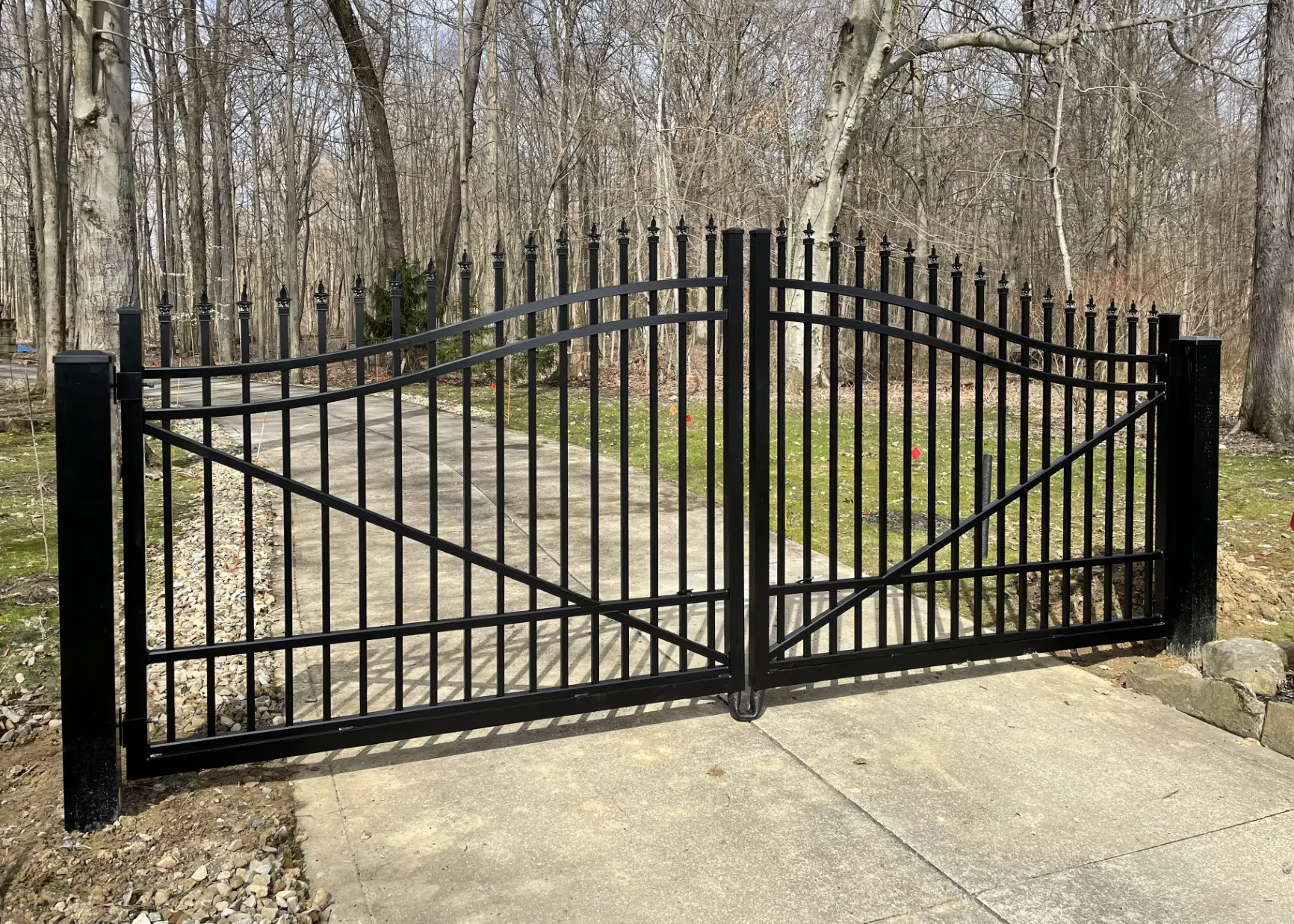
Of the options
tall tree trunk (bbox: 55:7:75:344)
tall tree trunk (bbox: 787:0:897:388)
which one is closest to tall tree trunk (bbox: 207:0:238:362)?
tall tree trunk (bbox: 55:7:75:344)

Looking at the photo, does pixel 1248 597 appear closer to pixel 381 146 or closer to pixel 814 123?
pixel 814 123

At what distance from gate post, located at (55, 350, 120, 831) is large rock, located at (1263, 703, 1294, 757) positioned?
429 cm

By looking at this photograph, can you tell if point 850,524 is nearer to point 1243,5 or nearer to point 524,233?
point 1243,5

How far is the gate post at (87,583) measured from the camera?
10.2 feet

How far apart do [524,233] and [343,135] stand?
11001mm

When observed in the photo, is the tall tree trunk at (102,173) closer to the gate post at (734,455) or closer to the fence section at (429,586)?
the fence section at (429,586)

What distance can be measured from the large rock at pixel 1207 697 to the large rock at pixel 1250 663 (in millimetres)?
90

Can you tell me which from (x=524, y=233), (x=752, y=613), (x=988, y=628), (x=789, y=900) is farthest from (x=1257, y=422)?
(x=524, y=233)

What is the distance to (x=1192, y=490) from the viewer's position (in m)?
4.70

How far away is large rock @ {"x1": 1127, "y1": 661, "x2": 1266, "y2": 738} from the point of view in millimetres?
3979

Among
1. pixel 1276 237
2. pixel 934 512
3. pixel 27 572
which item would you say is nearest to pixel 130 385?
pixel 934 512

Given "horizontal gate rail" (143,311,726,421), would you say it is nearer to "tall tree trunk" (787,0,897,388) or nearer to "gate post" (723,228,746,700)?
"gate post" (723,228,746,700)

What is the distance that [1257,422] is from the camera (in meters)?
12.6

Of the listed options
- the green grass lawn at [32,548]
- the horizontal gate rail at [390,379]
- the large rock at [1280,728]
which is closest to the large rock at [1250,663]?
the large rock at [1280,728]
